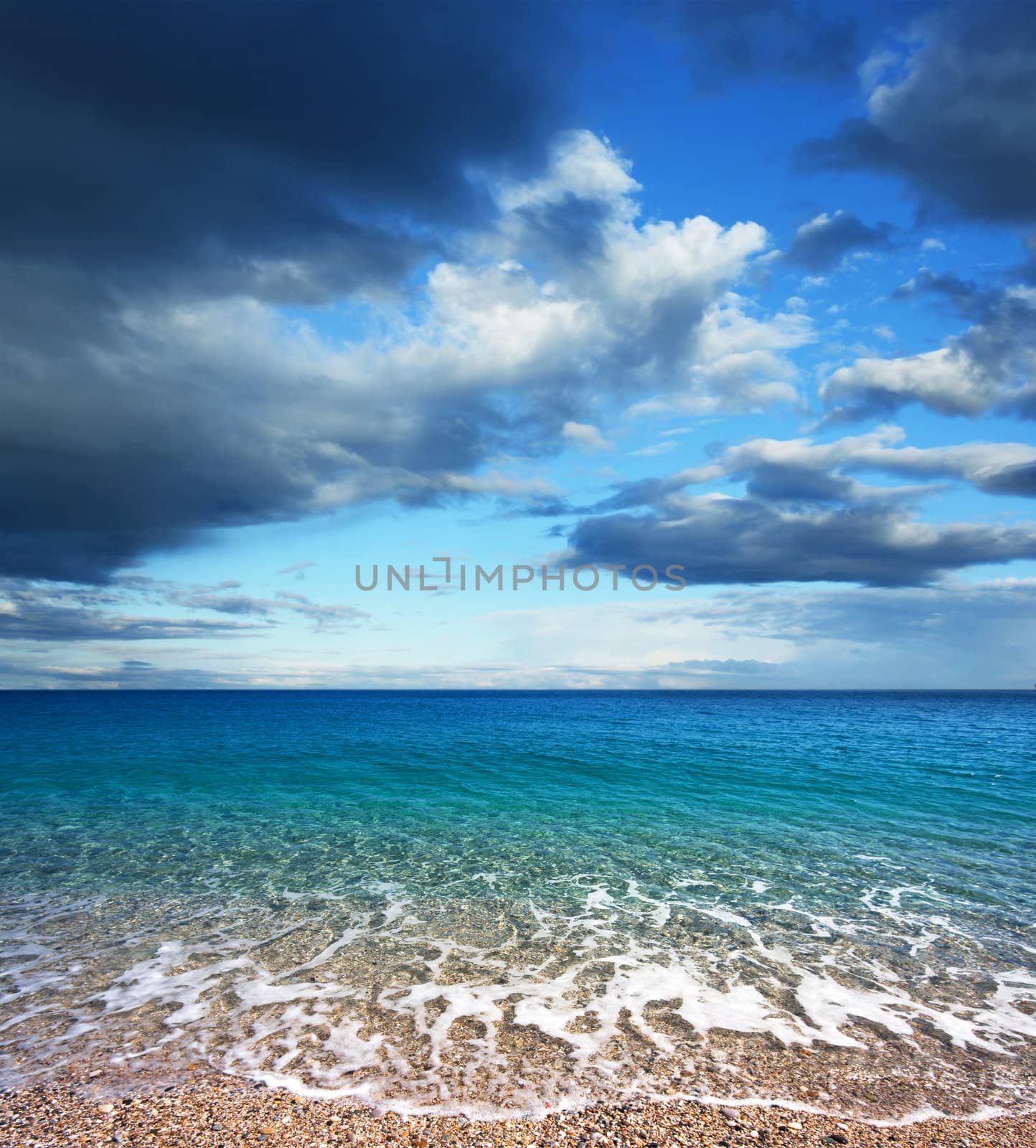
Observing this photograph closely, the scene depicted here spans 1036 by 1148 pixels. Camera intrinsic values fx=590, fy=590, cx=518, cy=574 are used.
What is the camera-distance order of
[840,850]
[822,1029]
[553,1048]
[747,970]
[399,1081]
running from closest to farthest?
1. [399,1081]
2. [553,1048]
3. [822,1029]
4. [747,970]
5. [840,850]

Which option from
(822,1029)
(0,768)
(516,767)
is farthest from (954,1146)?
(0,768)

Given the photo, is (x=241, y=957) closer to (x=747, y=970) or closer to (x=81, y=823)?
(x=747, y=970)

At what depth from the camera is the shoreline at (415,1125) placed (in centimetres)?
683

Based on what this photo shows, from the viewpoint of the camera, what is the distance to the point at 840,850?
20047 millimetres

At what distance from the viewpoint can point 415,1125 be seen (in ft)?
23.4

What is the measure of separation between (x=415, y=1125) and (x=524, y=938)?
6.08 metres

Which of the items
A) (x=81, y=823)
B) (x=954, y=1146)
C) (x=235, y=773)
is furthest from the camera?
(x=235, y=773)

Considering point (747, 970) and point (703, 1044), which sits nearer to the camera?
point (703, 1044)

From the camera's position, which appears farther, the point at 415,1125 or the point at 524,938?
the point at 524,938

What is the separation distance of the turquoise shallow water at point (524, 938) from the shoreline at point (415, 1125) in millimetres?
413

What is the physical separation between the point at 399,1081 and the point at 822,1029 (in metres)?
6.70

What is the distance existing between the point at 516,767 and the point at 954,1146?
33150 mm

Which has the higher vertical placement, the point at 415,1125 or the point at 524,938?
the point at 415,1125

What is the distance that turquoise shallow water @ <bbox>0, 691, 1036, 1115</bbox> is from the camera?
8602mm
